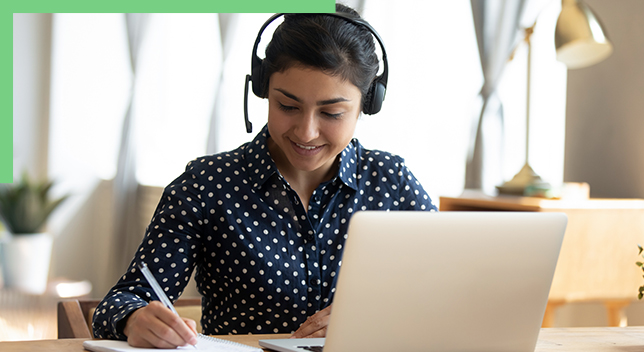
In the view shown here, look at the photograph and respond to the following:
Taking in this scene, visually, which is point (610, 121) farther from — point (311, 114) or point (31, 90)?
point (31, 90)

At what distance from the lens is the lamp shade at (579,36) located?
2.06 meters

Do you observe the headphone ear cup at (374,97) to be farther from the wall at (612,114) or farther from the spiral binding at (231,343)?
the wall at (612,114)

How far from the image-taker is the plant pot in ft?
11.1

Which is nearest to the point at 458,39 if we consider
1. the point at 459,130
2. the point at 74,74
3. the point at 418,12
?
the point at 418,12

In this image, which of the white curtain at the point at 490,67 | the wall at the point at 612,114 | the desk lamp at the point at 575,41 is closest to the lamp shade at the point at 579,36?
the desk lamp at the point at 575,41

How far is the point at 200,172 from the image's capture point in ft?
3.84

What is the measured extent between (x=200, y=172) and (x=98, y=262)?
273 centimetres

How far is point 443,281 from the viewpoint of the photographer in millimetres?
722

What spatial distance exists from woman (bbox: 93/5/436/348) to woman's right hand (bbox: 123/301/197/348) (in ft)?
0.55

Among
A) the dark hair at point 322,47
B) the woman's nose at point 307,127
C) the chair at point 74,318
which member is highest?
the dark hair at point 322,47

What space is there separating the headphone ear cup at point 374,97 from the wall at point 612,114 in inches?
57.3

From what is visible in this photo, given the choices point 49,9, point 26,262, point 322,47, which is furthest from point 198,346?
point 49,9

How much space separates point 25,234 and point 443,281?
3244mm

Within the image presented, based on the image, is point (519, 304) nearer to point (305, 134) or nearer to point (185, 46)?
point (305, 134)
